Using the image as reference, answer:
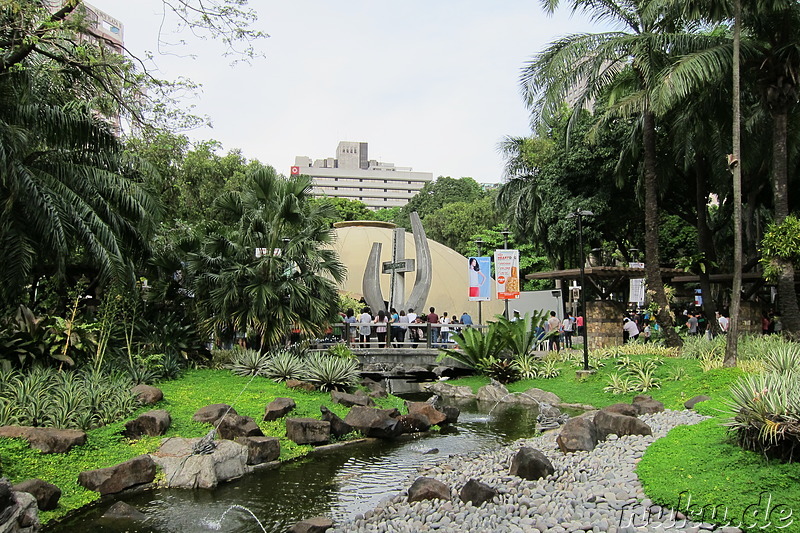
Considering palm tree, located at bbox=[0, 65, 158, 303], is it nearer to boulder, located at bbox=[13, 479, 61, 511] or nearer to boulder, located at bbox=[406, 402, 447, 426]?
boulder, located at bbox=[13, 479, 61, 511]

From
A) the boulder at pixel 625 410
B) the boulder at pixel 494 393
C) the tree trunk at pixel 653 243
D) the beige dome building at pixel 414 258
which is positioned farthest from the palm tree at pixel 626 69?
the beige dome building at pixel 414 258

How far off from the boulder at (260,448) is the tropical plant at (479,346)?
420 inches

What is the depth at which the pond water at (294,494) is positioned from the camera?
7512 mm

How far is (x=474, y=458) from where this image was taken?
10578 mm

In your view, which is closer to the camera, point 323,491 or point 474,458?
point 323,491

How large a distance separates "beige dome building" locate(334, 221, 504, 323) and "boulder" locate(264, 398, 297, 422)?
26.0 m

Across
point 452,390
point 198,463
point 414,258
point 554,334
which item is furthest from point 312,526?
point 414,258

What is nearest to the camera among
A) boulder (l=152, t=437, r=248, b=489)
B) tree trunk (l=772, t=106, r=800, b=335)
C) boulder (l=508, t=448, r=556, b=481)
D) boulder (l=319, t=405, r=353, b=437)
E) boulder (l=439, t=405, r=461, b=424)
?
boulder (l=508, t=448, r=556, b=481)

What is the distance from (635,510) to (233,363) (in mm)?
11845

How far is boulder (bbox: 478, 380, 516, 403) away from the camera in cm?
1741

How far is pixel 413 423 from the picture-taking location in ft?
42.9

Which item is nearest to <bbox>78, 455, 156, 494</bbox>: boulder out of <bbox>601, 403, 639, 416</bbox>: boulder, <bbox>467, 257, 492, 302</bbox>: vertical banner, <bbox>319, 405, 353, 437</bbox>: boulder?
<bbox>319, 405, 353, 437</bbox>: boulder

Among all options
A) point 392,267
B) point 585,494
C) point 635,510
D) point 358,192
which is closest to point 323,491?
point 585,494

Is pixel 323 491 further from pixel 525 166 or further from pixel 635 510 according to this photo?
pixel 525 166
